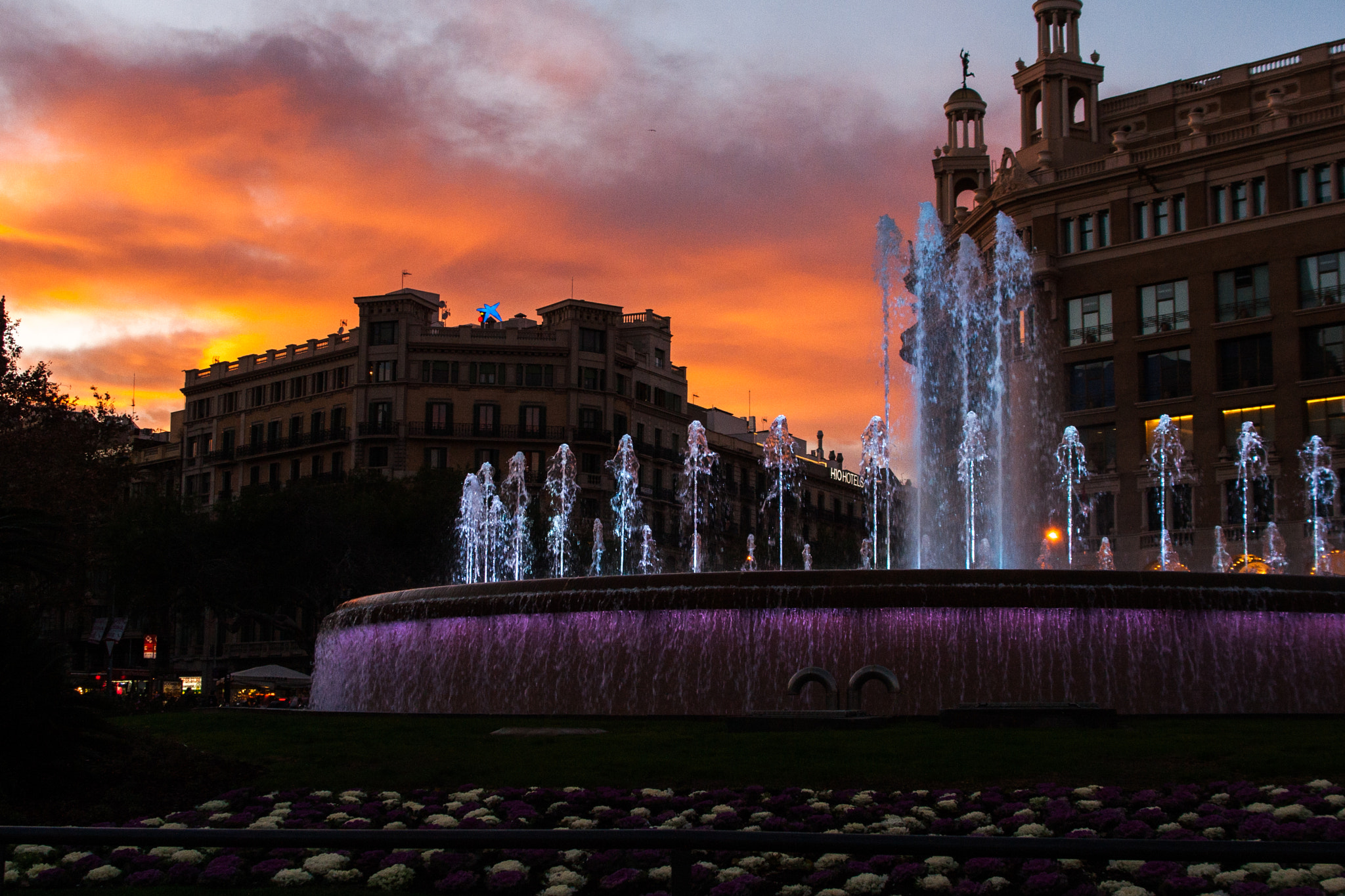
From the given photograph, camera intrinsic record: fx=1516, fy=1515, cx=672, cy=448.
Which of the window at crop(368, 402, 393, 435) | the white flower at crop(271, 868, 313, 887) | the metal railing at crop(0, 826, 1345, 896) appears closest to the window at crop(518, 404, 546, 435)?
Result: the window at crop(368, 402, 393, 435)

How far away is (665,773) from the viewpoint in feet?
41.1

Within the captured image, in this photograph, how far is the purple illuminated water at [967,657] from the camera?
17828 mm

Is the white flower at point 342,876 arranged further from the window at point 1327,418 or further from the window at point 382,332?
the window at point 382,332

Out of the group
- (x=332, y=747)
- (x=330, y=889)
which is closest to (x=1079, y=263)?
(x=332, y=747)

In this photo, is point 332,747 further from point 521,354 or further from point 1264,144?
point 521,354

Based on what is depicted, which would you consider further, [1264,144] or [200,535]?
[200,535]

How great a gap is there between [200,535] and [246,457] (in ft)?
95.4

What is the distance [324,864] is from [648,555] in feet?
218

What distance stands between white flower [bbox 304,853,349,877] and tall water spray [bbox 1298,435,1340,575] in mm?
44533

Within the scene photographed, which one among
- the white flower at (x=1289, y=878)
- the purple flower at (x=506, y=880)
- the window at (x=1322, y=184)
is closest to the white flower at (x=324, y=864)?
the purple flower at (x=506, y=880)

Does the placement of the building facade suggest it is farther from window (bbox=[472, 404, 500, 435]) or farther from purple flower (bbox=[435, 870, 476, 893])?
purple flower (bbox=[435, 870, 476, 893])

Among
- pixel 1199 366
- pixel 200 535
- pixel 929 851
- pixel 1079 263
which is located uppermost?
pixel 1079 263

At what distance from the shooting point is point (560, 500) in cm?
7250

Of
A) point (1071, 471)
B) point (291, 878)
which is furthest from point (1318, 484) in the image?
point (291, 878)
